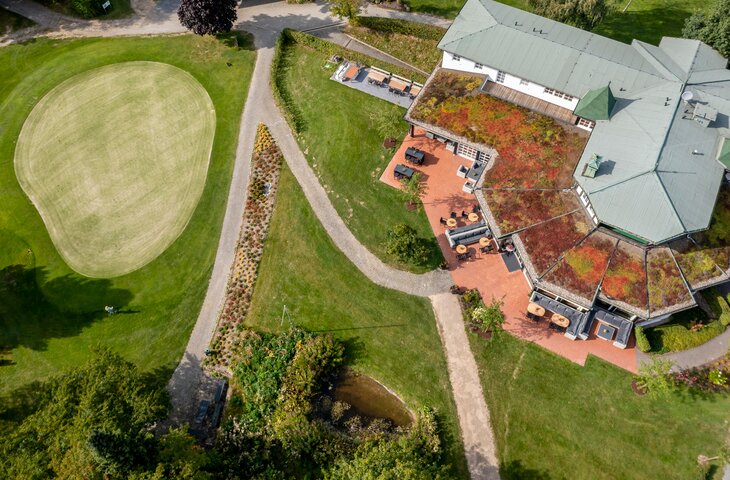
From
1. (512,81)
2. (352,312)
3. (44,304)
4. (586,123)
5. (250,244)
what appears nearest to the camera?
(352,312)

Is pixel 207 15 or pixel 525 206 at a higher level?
pixel 207 15

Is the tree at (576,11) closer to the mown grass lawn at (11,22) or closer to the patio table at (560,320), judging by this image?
the patio table at (560,320)

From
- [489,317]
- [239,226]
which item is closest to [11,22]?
[239,226]

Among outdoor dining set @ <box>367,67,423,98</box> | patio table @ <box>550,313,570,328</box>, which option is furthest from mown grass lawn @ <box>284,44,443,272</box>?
patio table @ <box>550,313,570,328</box>

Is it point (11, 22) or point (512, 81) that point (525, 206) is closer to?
point (512, 81)

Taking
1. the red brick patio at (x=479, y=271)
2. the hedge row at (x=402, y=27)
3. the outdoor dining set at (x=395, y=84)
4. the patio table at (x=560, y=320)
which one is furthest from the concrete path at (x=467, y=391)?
the hedge row at (x=402, y=27)

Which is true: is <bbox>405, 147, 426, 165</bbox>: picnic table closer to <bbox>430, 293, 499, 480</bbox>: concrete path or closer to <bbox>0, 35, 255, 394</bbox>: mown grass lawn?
<bbox>430, 293, 499, 480</bbox>: concrete path
